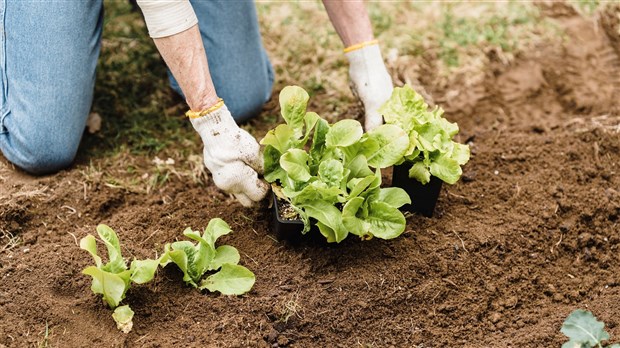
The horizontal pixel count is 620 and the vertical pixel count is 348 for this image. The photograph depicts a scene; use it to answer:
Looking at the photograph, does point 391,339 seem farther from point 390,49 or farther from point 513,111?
point 390,49

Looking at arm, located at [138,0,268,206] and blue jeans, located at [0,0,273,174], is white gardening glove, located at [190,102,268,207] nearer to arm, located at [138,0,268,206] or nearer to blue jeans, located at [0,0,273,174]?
arm, located at [138,0,268,206]

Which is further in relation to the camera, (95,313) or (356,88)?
(356,88)

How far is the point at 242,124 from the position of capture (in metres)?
3.17

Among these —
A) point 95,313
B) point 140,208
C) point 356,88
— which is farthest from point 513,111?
point 95,313

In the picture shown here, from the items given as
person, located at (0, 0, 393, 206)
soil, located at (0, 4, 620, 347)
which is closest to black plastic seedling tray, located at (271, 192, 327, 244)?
soil, located at (0, 4, 620, 347)

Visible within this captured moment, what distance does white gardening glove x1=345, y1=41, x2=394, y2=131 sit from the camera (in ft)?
8.89

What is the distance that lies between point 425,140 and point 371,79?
0.48 meters

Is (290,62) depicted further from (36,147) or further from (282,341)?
(282,341)

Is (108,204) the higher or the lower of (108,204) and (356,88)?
the lower

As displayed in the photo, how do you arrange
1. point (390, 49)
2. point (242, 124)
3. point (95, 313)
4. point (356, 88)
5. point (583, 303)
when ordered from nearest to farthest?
point (95, 313), point (583, 303), point (356, 88), point (242, 124), point (390, 49)

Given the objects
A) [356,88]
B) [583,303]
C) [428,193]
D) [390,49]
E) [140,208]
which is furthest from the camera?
[390,49]

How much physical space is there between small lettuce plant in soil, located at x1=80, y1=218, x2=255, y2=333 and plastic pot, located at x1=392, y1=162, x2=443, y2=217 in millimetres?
613

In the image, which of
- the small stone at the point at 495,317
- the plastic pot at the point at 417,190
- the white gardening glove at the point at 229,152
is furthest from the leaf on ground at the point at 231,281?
the small stone at the point at 495,317

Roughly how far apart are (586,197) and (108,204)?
1.74m
